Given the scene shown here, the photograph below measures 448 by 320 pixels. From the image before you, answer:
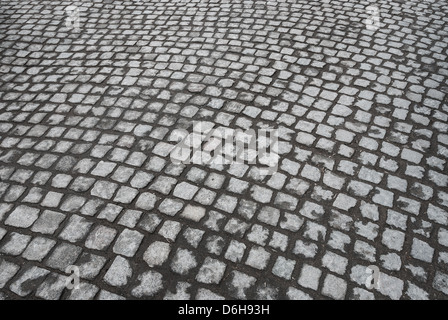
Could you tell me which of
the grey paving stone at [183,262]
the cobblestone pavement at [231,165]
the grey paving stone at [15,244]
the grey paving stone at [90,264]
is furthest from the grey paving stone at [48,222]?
the grey paving stone at [183,262]

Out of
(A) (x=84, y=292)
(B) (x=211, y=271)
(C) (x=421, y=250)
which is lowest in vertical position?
(C) (x=421, y=250)

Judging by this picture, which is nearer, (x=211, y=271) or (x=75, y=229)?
(x=211, y=271)

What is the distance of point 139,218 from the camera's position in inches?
134

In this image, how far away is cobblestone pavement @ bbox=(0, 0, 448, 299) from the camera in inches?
119

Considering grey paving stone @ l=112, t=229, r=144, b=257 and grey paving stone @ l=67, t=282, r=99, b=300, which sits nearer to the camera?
grey paving stone @ l=67, t=282, r=99, b=300

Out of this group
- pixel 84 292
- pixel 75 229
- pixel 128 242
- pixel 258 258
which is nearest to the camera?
pixel 84 292

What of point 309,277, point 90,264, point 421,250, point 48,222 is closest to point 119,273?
point 90,264

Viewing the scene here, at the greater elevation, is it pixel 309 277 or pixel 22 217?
pixel 22 217

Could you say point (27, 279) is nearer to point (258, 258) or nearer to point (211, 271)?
point (211, 271)

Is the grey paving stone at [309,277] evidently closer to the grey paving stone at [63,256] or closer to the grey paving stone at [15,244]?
the grey paving stone at [63,256]

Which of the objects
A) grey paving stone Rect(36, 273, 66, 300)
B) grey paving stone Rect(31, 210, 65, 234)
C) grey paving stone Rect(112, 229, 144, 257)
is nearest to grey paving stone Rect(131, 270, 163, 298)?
grey paving stone Rect(112, 229, 144, 257)

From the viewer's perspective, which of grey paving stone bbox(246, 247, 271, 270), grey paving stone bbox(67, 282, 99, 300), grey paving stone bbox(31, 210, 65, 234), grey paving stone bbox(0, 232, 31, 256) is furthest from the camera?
grey paving stone bbox(31, 210, 65, 234)

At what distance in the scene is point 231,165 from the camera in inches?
156

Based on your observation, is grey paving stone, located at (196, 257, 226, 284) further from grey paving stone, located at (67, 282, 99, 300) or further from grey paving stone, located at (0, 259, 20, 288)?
grey paving stone, located at (0, 259, 20, 288)
